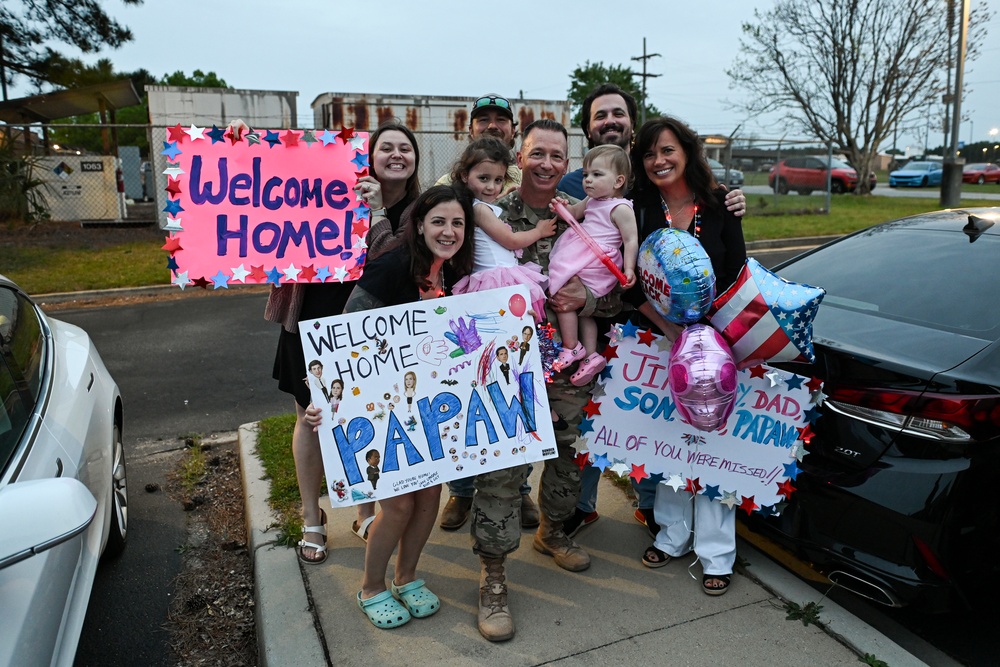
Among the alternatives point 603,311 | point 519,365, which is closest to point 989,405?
point 603,311

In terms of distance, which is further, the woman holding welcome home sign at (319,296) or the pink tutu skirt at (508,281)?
the woman holding welcome home sign at (319,296)

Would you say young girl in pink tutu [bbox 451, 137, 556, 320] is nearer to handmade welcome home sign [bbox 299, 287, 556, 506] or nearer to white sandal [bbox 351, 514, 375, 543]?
handmade welcome home sign [bbox 299, 287, 556, 506]

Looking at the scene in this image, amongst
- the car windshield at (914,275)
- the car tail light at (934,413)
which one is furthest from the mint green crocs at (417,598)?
the car windshield at (914,275)

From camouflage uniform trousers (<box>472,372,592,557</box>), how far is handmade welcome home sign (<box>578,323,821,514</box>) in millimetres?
79

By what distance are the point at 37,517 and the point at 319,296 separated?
1.50m

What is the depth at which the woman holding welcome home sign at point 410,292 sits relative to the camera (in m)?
2.64

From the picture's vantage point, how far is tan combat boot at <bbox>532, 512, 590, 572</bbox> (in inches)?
126

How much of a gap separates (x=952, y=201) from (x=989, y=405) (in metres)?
18.6

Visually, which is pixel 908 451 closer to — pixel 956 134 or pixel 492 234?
pixel 492 234

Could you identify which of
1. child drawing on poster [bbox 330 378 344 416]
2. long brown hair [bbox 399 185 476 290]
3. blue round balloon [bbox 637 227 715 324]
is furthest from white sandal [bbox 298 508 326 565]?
Result: blue round balloon [bbox 637 227 715 324]

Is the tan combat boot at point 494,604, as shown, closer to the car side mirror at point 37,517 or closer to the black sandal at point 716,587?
the black sandal at point 716,587

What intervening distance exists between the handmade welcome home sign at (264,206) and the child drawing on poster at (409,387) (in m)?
0.47

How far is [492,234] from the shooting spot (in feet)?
9.05

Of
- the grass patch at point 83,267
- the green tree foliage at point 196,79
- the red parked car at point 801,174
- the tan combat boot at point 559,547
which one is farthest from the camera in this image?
the green tree foliage at point 196,79
